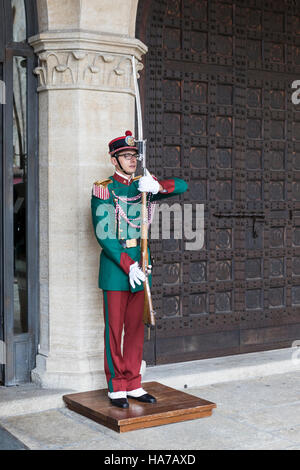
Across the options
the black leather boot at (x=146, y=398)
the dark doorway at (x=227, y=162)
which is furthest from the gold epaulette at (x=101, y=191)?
the black leather boot at (x=146, y=398)

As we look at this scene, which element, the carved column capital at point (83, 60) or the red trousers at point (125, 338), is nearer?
the red trousers at point (125, 338)

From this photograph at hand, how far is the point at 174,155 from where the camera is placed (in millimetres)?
6340

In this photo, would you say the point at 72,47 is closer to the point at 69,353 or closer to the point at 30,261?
the point at 30,261

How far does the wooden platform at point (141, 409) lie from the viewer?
15.7ft

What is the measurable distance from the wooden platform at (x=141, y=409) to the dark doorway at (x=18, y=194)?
62 centimetres

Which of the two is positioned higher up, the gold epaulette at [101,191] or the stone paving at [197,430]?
the gold epaulette at [101,191]

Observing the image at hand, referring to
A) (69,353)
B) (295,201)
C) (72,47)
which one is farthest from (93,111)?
(295,201)

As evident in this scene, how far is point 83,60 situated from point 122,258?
1.56 metres

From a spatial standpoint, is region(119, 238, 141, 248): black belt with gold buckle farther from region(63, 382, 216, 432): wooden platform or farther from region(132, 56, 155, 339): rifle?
region(63, 382, 216, 432): wooden platform

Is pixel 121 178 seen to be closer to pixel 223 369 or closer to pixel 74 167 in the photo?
pixel 74 167

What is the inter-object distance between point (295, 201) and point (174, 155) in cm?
143

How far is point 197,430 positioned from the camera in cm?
480

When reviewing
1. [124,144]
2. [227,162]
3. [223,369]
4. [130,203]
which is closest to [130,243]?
[130,203]

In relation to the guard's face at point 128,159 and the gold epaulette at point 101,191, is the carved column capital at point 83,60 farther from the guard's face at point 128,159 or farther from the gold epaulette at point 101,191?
the gold epaulette at point 101,191
